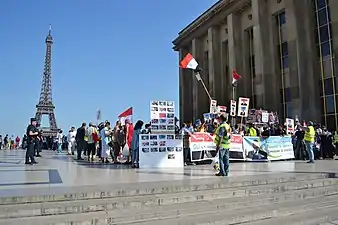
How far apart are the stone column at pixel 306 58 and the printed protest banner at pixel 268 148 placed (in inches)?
446

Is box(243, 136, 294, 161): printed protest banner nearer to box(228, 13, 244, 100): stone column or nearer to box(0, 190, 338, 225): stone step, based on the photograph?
box(0, 190, 338, 225): stone step

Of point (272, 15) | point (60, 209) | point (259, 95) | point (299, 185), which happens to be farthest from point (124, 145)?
point (272, 15)

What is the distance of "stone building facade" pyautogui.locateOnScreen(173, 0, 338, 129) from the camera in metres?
27.5

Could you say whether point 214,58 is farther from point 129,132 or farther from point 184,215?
point 184,215

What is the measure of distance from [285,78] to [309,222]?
27716mm

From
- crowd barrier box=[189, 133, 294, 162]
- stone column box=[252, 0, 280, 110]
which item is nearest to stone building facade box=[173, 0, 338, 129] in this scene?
stone column box=[252, 0, 280, 110]

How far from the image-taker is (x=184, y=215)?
588 cm

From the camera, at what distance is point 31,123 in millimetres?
13109

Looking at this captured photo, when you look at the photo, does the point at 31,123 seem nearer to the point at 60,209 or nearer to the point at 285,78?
the point at 60,209

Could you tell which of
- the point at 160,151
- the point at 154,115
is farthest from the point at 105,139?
the point at 154,115

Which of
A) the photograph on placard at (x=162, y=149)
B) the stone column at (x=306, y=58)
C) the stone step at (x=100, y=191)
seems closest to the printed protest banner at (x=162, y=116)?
the photograph on placard at (x=162, y=149)

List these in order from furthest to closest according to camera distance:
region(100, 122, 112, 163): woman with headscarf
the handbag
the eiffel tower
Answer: the eiffel tower, region(100, 122, 112, 163): woman with headscarf, the handbag

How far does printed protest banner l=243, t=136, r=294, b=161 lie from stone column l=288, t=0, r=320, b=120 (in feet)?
37.1

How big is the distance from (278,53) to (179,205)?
97.4ft
